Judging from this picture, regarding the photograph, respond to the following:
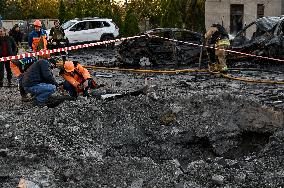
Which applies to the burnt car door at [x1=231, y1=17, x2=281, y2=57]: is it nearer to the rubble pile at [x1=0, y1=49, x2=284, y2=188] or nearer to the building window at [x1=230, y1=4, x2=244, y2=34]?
the rubble pile at [x1=0, y1=49, x2=284, y2=188]

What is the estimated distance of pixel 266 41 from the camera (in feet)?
43.5

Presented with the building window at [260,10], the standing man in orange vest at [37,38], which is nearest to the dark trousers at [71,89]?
the standing man in orange vest at [37,38]

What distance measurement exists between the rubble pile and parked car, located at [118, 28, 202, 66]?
353 cm

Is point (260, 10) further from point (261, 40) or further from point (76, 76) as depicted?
point (76, 76)

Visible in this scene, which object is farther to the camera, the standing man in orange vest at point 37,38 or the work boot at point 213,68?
the work boot at point 213,68

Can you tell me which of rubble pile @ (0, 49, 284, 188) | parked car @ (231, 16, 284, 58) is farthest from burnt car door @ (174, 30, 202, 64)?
rubble pile @ (0, 49, 284, 188)

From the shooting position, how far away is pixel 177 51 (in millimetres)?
13930

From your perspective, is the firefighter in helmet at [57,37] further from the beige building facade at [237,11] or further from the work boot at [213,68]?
the beige building facade at [237,11]

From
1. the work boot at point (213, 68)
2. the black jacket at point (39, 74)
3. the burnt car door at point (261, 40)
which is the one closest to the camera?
the black jacket at point (39, 74)

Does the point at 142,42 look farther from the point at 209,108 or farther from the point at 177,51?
the point at 209,108

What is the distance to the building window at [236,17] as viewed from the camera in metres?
24.9

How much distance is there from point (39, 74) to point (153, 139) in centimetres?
269

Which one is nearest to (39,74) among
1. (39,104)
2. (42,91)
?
(42,91)

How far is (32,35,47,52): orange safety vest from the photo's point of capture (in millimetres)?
10648
